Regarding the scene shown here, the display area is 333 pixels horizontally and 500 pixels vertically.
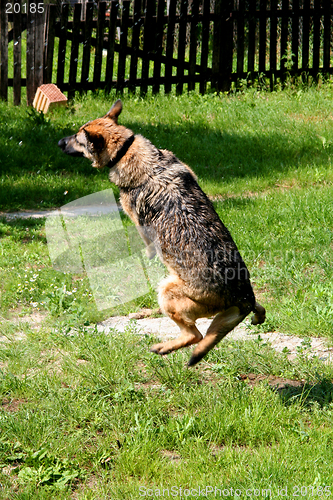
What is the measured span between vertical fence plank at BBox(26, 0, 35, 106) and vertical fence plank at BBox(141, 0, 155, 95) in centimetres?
238

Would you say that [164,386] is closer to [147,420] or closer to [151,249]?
[147,420]

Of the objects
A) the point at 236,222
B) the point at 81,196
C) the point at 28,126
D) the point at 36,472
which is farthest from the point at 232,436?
the point at 28,126

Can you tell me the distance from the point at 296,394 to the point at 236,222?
10.7 ft

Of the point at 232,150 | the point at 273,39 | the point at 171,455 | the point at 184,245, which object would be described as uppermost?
the point at 273,39

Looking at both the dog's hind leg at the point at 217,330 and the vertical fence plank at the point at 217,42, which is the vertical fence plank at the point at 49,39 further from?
the dog's hind leg at the point at 217,330

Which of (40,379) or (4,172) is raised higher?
(4,172)

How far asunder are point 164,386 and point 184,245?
3.70ft

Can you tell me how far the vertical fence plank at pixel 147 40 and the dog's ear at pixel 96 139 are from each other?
808 cm

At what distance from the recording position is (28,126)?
10.1 metres

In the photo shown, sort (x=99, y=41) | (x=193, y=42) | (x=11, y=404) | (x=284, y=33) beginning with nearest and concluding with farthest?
(x=11, y=404) < (x=99, y=41) < (x=193, y=42) < (x=284, y=33)

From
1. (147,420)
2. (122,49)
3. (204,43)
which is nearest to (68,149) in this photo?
(147,420)

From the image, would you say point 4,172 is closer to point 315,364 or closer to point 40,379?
point 40,379

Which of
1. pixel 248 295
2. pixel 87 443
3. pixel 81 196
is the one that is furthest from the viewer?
pixel 81 196

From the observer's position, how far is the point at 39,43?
11.2 meters
